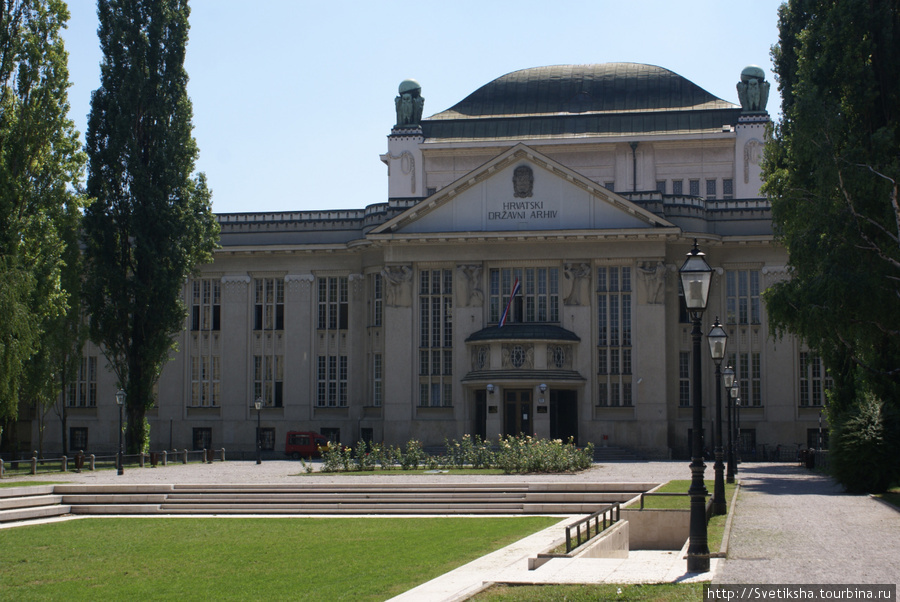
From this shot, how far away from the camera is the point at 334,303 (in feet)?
201

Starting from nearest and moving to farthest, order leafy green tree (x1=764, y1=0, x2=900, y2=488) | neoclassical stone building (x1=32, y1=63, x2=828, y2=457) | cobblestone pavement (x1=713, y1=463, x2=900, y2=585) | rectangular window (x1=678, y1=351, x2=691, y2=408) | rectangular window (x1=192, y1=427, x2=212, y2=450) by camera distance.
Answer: cobblestone pavement (x1=713, y1=463, x2=900, y2=585)
leafy green tree (x1=764, y1=0, x2=900, y2=488)
neoclassical stone building (x1=32, y1=63, x2=828, y2=457)
rectangular window (x1=678, y1=351, x2=691, y2=408)
rectangular window (x1=192, y1=427, x2=212, y2=450)

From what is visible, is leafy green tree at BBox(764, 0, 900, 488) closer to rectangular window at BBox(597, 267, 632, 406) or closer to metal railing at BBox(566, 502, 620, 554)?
metal railing at BBox(566, 502, 620, 554)

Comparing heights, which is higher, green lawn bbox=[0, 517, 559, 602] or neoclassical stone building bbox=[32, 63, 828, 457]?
neoclassical stone building bbox=[32, 63, 828, 457]

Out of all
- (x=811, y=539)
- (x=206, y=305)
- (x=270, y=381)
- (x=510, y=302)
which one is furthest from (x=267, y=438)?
(x=811, y=539)

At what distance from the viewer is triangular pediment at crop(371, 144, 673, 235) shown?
5538cm

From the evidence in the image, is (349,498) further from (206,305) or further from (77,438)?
(77,438)

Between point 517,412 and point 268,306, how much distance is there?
53.8ft

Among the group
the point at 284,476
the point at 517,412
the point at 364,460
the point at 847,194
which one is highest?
the point at 847,194

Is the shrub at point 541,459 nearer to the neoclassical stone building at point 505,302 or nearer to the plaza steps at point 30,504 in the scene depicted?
the neoclassical stone building at point 505,302

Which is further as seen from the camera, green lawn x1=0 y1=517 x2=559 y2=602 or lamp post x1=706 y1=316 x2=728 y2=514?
lamp post x1=706 y1=316 x2=728 y2=514

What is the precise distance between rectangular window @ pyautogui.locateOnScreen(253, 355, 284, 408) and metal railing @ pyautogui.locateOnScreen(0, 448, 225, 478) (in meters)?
4.81

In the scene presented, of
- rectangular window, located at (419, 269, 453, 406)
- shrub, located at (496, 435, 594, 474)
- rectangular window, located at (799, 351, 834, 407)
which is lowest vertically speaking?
shrub, located at (496, 435, 594, 474)

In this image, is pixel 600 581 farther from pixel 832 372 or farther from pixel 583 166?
pixel 583 166

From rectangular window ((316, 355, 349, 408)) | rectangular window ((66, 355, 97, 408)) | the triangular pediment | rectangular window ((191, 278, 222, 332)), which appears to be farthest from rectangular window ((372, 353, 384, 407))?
rectangular window ((66, 355, 97, 408))
